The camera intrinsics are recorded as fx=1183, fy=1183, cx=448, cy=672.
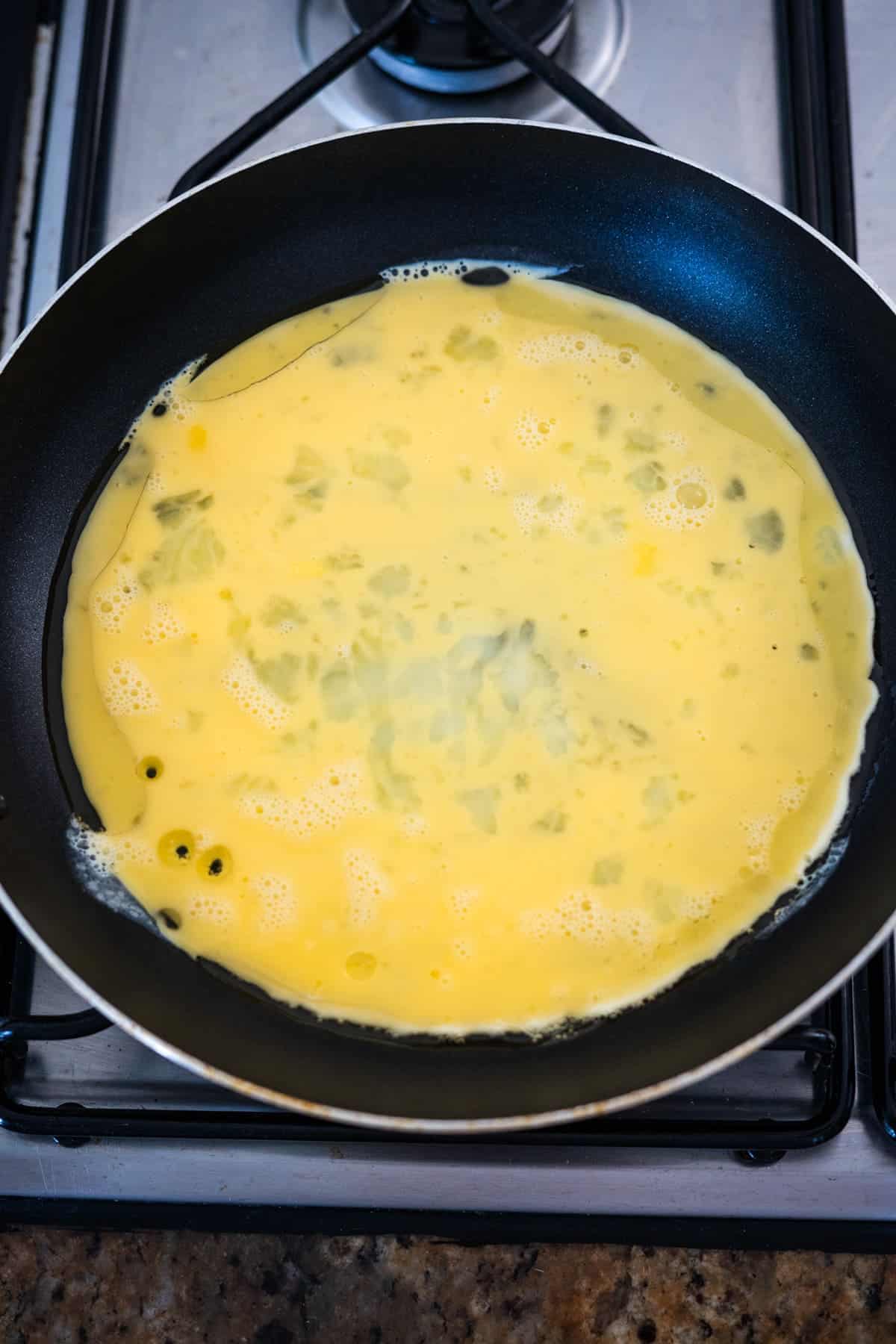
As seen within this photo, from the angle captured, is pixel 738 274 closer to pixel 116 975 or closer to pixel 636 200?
pixel 636 200

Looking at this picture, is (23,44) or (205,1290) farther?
(23,44)

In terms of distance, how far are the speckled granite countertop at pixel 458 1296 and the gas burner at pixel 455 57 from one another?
107 centimetres

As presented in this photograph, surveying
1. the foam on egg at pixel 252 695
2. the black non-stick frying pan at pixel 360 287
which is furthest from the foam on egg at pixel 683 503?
the foam on egg at pixel 252 695

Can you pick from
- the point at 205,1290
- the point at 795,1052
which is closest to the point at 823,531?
the point at 795,1052

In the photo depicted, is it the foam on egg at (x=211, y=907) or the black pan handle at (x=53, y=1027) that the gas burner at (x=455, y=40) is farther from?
the black pan handle at (x=53, y=1027)

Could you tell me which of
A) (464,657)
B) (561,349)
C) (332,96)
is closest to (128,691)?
(464,657)

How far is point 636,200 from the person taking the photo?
1.15 metres

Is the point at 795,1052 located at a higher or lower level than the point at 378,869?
lower

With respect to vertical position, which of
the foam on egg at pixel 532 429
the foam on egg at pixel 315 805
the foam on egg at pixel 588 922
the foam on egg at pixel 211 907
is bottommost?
the foam on egg at pixel 588 922

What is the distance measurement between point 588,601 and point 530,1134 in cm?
Result: 47

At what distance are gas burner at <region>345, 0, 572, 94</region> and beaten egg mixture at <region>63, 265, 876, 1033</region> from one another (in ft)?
0.63

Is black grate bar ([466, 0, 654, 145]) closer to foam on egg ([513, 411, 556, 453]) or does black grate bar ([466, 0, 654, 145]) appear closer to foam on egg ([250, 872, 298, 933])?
foam on egg ([513, 411, 556, 453])

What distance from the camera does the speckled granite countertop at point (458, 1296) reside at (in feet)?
3.29

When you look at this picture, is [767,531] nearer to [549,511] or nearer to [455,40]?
[549,511]
